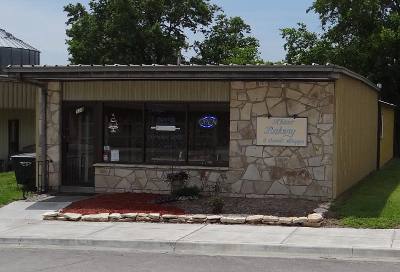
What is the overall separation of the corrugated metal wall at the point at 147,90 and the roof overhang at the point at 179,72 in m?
0.57

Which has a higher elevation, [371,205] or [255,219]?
[371,205]

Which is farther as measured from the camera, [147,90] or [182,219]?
[147,90]

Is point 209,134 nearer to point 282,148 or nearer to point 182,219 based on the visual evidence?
point 282,148

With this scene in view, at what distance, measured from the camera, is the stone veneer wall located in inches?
577

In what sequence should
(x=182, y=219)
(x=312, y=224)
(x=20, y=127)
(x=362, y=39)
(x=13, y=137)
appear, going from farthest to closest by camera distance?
(x=362, y=39), (x=20, y=127), (x=13, y=137), (x=182, y=219), (x=312, y=224)

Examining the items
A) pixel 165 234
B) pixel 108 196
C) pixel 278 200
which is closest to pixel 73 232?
pixel 165 234

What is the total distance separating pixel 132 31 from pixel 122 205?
108 feet

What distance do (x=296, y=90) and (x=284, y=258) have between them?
6.31 meters

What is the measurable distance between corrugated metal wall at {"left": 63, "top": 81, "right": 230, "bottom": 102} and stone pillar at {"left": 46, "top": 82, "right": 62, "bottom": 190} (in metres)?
0.27

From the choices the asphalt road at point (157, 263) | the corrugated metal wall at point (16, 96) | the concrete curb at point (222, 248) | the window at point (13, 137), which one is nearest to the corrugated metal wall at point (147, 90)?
the concrete curb at point (222, 248)

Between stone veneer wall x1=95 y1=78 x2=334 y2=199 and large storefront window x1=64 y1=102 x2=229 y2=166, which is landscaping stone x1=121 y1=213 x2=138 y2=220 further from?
large storefront window x1=64 y1=102 x2=229 y2=166

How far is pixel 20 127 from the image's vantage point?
3081cm

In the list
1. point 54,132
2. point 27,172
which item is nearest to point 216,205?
point 54,132

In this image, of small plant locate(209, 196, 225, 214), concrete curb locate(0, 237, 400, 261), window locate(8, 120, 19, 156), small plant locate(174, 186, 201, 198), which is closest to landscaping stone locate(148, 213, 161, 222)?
small plant locate(209, 196, 225, 214)
